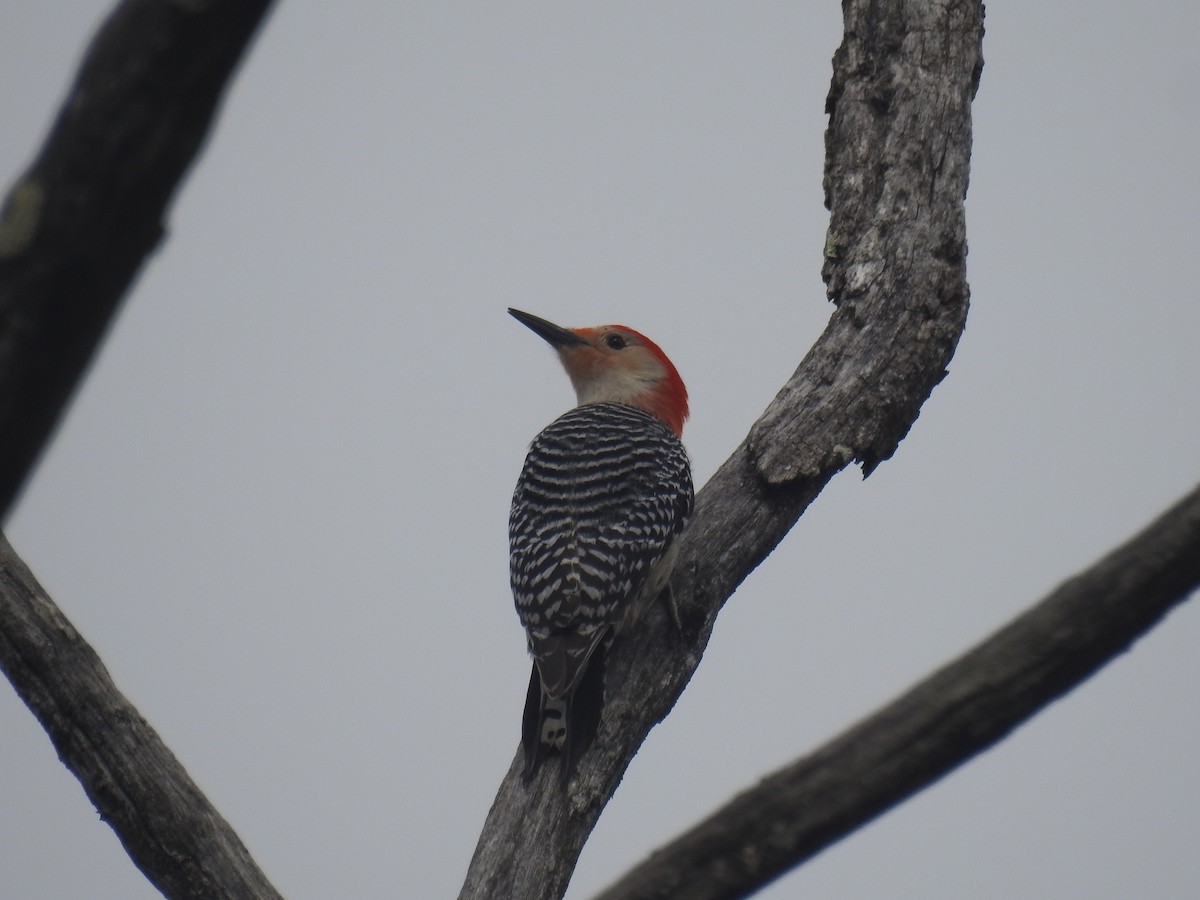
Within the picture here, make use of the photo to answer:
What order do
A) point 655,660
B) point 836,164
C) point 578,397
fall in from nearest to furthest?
point 655,660, point 836,164, point 578,397

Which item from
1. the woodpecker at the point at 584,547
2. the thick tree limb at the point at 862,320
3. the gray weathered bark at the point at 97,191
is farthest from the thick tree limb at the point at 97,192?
the thick tree limb at the point at 862,320

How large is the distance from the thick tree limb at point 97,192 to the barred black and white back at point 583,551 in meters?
3.61

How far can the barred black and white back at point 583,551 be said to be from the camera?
199 inches

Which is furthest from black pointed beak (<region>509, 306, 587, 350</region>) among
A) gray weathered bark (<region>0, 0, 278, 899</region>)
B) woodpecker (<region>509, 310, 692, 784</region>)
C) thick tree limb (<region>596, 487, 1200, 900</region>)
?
gray weathered bark (<region>0, 0, 278, 899</region>)

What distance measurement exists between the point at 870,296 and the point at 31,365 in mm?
4806

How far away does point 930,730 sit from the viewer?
2031 millimetres

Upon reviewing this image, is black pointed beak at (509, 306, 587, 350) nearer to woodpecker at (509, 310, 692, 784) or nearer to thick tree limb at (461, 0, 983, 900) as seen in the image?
woodpecker at (509, 310, 692, 784)

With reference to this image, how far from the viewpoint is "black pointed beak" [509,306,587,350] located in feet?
28.0

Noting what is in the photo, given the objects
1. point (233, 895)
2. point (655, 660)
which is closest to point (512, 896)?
point (233, 895)

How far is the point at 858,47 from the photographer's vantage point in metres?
6.30

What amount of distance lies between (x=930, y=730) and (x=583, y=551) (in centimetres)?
388

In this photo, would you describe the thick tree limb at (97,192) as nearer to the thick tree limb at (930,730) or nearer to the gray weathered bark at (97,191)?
the gray weathered bark at (97,191)

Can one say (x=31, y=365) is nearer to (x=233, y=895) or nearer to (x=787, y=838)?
(x=787, y=838)

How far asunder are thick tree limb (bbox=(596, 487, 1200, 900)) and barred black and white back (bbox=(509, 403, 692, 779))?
279cm
